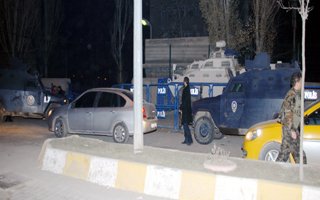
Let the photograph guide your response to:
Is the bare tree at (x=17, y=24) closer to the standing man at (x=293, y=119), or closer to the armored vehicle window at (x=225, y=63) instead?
the armored vehicle window at (x=225, y=63)

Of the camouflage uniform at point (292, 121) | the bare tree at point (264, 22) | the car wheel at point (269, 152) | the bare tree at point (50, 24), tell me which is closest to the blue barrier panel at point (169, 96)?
the car wheel at point (269, 152)

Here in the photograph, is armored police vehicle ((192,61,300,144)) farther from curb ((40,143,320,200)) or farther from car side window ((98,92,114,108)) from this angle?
curb ((40,143,320,200))

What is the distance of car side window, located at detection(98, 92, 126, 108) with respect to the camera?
1246 cm

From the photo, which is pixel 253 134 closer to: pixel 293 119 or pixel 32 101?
pixel 293 119

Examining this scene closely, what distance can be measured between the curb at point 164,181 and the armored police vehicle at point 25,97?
29.3ft

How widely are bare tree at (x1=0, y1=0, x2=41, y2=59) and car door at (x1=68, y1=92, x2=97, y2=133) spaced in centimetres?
1734

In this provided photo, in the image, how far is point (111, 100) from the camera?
12.7 meters

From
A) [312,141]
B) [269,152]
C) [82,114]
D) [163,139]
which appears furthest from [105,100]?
[312,141]

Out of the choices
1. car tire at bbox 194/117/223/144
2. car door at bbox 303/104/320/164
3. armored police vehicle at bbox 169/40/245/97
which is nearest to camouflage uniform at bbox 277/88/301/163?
car door at bbox 303/104/320/164

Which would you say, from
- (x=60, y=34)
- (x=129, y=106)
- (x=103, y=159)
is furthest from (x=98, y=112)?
(x=60, y=34)

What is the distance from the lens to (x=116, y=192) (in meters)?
6.78

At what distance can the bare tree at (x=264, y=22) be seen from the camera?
21391mm

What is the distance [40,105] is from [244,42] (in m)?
11.6

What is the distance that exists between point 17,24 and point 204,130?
2150cm
